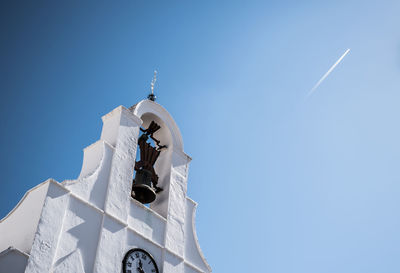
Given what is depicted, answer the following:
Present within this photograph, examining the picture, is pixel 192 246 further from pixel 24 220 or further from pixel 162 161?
pixel 24 220

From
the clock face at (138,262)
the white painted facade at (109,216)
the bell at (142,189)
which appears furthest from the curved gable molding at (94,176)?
the clock face at (138,262)

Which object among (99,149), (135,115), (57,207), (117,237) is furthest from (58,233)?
(135,115)

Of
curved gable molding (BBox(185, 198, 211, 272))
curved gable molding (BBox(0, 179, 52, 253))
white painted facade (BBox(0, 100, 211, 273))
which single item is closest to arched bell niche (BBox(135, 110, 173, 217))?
white painted facade (BBox(0, 100, 211, 273))

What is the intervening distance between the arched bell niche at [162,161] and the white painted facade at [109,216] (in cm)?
3

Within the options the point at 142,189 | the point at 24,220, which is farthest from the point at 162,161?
the point at 24,220

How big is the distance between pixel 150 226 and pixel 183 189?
2.29 metres

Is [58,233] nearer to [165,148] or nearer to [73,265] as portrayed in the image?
[73,265]

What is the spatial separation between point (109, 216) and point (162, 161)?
12.6 feet

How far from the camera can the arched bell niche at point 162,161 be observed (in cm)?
1708

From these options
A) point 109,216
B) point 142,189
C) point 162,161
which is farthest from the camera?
point 162,161

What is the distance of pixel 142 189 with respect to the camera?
16547 mm

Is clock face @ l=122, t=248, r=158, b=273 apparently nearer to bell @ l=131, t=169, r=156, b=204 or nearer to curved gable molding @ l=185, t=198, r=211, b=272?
curved gable molding @ l=185, t=198, r=211, b=272

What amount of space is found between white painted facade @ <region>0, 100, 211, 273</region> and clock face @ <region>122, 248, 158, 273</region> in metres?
0.16

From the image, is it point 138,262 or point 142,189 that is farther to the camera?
point 142,189
